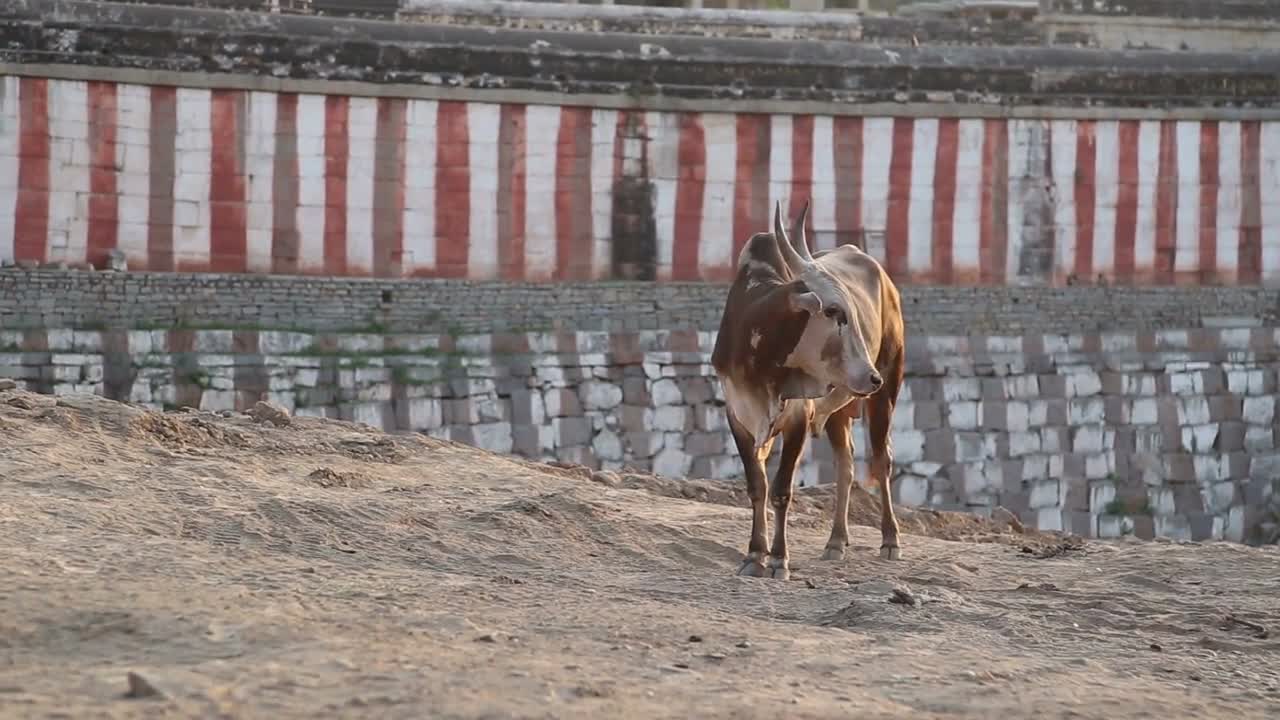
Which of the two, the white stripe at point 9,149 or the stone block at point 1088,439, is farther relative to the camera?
the stone block at point 1088,439

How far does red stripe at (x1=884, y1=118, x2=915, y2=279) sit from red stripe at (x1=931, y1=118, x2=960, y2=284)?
33 cm

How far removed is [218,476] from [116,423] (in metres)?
1.45

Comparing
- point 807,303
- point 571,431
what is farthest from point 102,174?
point 807,303

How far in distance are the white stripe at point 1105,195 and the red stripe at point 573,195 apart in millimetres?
5975

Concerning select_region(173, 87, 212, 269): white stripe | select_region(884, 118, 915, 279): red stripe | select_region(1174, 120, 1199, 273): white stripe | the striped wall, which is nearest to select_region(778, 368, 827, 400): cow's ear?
the striped wall

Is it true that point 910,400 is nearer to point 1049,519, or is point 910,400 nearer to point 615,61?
point 1049,519

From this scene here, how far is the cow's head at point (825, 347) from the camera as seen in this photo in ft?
42.2

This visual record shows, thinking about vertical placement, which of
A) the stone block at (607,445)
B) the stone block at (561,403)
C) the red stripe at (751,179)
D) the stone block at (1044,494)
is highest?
the red stripe at (751,179)

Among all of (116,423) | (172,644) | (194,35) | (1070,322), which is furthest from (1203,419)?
(172,644)

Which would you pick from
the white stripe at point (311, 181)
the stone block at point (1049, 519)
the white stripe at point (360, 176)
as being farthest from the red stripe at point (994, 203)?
the white stripe at point (311, 181)

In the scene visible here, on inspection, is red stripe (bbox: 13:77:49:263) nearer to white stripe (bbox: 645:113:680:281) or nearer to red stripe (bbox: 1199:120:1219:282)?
white stripe (bbox: 645:113:680:281)

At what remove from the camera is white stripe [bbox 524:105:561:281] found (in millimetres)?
24750

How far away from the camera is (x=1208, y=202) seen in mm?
26938

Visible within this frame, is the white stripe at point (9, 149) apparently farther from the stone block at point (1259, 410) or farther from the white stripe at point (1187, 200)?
the stone block at point (1259, 410)
